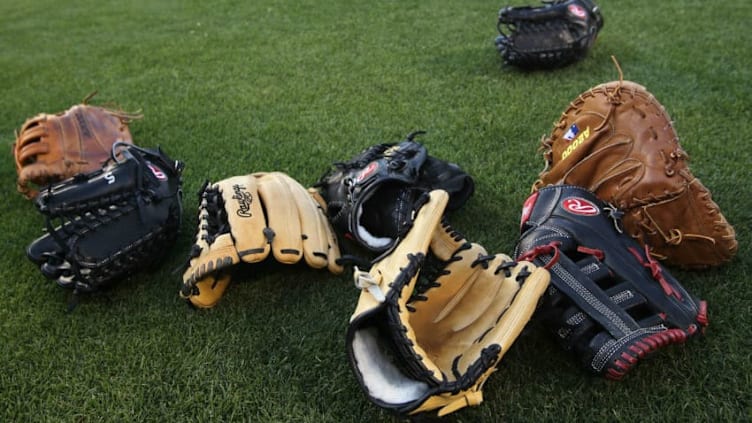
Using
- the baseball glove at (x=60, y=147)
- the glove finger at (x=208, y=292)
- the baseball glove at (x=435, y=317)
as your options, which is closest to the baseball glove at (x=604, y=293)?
the baseball glove at (x=435, y=317)

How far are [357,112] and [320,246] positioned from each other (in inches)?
54.7

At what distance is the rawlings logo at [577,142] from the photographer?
2012 millimetres

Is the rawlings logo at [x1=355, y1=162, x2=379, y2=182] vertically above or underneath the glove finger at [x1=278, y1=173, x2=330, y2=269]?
above

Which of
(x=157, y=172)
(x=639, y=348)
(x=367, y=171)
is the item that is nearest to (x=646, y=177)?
(x=639, y=348)

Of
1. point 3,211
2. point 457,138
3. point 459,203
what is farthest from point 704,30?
point 3,211

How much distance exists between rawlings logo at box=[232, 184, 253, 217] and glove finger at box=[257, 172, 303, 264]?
0.06 meters

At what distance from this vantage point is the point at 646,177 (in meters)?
1.83

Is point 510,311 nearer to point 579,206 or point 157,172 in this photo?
point 579,206

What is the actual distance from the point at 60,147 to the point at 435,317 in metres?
1.86

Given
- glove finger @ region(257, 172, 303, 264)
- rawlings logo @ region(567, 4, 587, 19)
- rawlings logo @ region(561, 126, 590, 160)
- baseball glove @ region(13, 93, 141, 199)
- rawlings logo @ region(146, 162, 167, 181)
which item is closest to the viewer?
glove finger @ region(257, 172, 303, 264)

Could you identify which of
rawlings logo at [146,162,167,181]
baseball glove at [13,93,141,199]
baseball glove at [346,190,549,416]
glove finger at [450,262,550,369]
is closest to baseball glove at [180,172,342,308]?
rawlings logo at [146,162,167,181]

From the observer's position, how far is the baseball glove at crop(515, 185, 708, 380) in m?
1.49

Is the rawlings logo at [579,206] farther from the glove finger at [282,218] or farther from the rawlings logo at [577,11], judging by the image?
the rawlings logo at [577,11]

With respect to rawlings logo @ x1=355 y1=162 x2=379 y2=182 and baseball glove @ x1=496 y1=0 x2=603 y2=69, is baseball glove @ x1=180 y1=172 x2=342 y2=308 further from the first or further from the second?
baseball glove @ x1=496 y1=0 x2=603 y2=69
